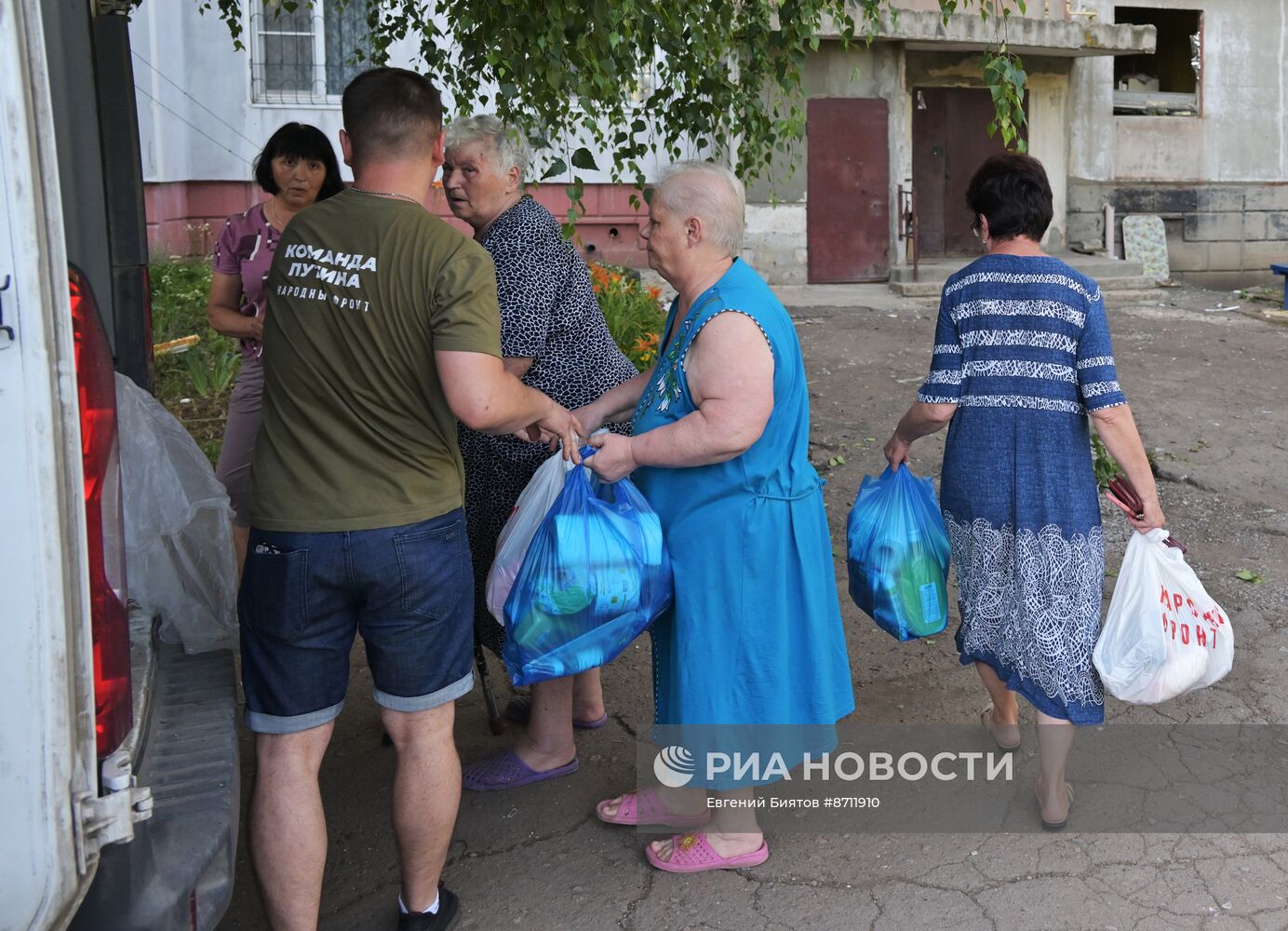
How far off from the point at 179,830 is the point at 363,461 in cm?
83

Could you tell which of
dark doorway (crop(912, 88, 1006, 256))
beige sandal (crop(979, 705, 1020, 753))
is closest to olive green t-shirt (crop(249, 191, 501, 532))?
beige sandal (crop(979, 705, 1020, 753))

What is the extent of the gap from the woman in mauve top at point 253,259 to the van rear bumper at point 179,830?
1763mm

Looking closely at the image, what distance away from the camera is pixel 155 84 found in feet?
37.9

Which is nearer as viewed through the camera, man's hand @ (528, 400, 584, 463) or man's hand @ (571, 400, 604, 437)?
man's hand @ (528, 400, 584, 463)

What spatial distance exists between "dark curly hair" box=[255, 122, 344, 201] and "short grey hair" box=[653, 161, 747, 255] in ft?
4.88

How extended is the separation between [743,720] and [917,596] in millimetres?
682

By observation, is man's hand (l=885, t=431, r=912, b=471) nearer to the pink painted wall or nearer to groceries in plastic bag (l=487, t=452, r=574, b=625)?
groceries in plastic bag (l=487, t=452, r=574, b=625)

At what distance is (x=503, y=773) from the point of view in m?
3.51

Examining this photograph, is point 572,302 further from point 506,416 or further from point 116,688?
point 116,688

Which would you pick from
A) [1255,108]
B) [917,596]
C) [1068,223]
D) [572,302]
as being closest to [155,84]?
[572,302]

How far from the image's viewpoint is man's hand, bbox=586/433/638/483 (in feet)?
9.33

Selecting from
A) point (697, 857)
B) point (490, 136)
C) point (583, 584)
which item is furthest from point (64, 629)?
point (490, 136)

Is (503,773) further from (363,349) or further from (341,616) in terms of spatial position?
(363,349)

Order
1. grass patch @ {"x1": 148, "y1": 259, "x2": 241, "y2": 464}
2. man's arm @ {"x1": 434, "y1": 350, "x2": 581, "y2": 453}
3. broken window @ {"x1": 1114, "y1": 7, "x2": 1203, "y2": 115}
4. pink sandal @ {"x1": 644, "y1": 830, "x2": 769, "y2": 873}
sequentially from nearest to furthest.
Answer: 1. man's arm @ {"x1": 434, "y1": 350, "x2": 581, "y2": 453}
2. pink sandal @ {"x1": 644, "y1": 830, "x2": 769, "y2": 873}
3. grass patch @ {"x1": 148, "y1": 259, "x2": 241, "y2": 464}
4. broken window @ {"x1": 1114, "y1": 7, "x2": 1203, "y2": 115}
